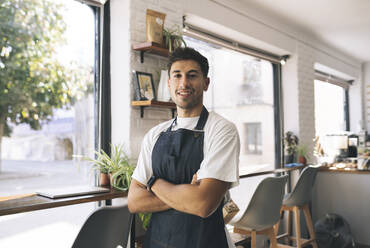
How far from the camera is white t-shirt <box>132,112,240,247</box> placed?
55.1 inches

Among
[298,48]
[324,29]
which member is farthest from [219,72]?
[324,29]

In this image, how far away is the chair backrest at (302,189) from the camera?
3.64 m

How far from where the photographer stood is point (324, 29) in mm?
5000

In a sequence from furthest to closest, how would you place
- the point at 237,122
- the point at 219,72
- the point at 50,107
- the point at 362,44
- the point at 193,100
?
the point at 362,44
the point at 237,122
the point at 219,72
the point at 50,107
the point at 193,100

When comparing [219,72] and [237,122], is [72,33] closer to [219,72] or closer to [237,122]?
[219,72]

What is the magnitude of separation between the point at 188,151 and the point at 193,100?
0.21 m

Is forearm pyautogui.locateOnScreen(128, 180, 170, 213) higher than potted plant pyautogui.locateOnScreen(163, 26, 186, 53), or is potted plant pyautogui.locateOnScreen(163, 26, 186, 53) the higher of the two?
potted plant pyautogui.locateOnScreen(163, 26, 186, 53)

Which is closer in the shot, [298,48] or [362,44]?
[298,48]

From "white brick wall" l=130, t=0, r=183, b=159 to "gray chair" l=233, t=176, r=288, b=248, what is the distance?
3.14 feet

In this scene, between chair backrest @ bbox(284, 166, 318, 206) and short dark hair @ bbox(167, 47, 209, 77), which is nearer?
short dark hair @ bbox(167, 47, 209, 77)

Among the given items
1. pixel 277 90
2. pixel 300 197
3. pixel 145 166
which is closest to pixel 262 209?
pixel 300 197

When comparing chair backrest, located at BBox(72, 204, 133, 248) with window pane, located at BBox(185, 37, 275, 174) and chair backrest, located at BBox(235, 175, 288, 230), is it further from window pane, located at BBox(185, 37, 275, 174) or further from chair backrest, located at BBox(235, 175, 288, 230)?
window pane, located at BBox(185, 37, 275, 174)

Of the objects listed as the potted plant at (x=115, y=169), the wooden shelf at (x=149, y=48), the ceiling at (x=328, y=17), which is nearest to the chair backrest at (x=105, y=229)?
the potted plant at (x=115, y=169)

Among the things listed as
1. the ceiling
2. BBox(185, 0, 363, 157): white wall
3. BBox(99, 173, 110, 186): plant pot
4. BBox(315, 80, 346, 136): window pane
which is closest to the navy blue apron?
BBox(99, 173, 110, 186): plant pot
